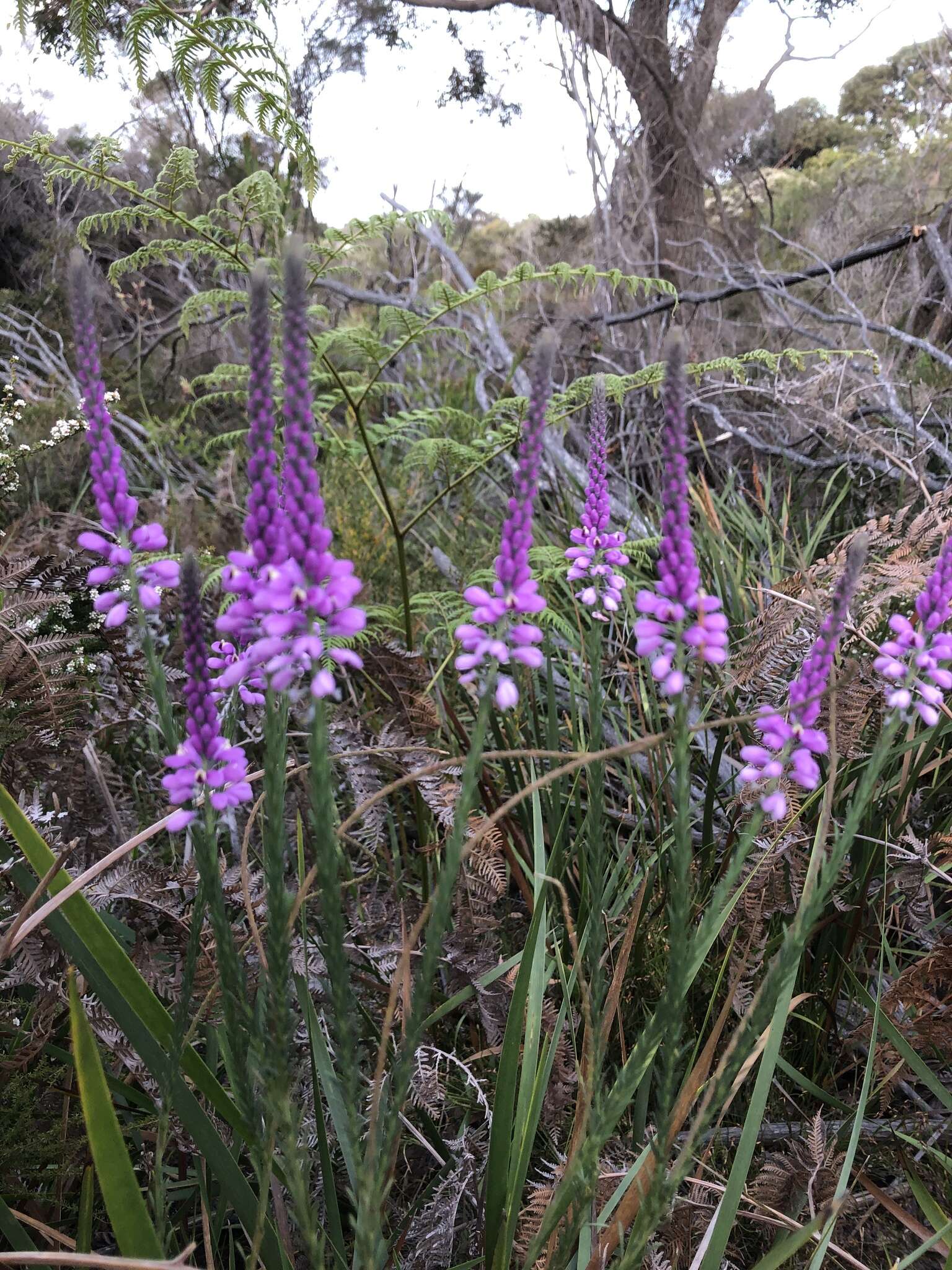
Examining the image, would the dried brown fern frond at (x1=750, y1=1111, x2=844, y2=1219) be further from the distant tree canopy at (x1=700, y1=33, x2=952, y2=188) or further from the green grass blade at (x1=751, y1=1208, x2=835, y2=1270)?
the distant tree canopy at (x1=700, y1=33, x2=952, y2=188)

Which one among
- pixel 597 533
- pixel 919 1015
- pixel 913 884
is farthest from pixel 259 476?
pixel 913 884

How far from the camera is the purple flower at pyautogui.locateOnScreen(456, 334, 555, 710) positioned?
0.77 m

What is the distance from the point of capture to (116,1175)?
1015mm

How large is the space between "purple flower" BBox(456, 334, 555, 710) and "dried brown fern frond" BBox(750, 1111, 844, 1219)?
1.32 meters

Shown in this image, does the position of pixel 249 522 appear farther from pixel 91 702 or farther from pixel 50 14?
pixel 50 14

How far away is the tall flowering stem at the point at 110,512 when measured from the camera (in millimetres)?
769

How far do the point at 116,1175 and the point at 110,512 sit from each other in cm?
86

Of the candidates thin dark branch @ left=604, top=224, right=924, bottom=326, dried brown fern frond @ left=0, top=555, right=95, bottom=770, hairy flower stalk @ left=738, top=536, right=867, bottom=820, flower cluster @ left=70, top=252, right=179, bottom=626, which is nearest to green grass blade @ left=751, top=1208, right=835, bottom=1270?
hairy flower stalk @ left=738, top=536, right=867, bottom=820

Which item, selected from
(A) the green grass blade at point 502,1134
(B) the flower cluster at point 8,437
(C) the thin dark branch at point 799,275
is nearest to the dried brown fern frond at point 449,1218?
(A) the green grass blade at point 502,1134

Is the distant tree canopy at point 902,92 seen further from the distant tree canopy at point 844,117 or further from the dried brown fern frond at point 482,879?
the dried brown fern frond at point 482,879

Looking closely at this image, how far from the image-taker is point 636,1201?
127 centimetres

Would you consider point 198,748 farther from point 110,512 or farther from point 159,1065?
point 159,1065

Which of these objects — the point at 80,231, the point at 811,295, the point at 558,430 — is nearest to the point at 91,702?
the point at 80,231

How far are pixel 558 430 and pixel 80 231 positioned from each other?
310 cm
